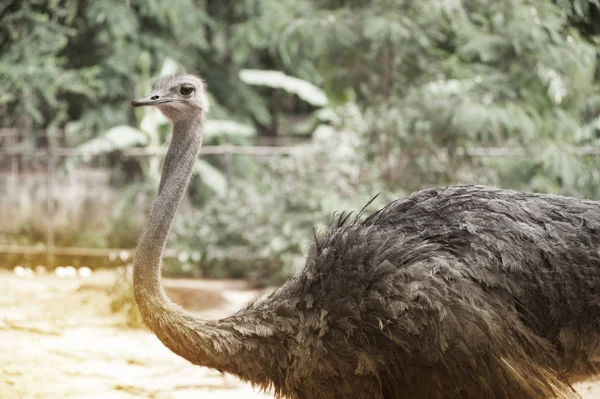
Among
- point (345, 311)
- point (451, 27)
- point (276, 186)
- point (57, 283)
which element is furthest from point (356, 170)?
point (345, 311)

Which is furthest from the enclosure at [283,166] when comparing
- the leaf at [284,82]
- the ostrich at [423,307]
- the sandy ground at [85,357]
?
the ostrich at [423,307]

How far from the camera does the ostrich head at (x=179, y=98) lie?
3.64 meters

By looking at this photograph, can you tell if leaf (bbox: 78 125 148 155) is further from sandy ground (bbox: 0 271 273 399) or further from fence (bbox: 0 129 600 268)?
sandy ground (bbox: 0 271 273 399)

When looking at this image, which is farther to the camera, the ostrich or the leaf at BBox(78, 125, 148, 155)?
the leaf at BBox(78, 125, 148, 155)

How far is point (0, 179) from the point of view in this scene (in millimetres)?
12484

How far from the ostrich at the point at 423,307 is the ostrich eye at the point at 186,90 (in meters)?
0.12

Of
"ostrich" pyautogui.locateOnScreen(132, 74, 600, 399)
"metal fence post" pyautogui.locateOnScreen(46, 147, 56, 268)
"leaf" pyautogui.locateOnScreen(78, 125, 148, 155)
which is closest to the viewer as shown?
"ostrich" pyautogui.locateOnScreen(132, 74, 600, 399)

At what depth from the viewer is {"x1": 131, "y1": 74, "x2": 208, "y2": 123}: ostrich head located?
3637 millimetres

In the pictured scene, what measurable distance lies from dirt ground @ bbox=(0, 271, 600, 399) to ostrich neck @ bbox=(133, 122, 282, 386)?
1365 mm

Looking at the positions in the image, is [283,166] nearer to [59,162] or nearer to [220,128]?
[220,128]

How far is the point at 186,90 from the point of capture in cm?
371

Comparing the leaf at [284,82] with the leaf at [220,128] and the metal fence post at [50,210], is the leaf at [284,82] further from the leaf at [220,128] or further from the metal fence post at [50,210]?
the metal fence post at [50,210]

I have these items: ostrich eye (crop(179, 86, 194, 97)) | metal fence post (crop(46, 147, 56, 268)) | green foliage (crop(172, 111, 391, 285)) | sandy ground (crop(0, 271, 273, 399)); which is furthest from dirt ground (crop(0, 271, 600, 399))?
metal fence post (crop(46, 147, 56, 268))

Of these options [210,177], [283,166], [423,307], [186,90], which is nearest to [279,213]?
[283,166]
